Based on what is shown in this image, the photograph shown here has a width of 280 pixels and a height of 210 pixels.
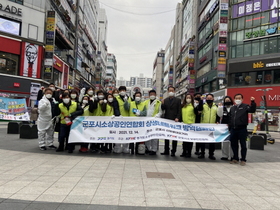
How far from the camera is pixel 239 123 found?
7.42 m

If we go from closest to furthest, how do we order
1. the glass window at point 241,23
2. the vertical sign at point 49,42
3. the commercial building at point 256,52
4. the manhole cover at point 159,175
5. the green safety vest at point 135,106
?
the manhole cover at point 159,175
the green safety vest at point 135,106
the vertical sign at point 49,42
the commercial building at point 256,52
the glass window at point 241,23

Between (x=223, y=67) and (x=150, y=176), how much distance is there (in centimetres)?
3364

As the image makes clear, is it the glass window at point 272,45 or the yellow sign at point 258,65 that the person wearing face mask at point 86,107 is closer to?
the yellow sign at point 258,65

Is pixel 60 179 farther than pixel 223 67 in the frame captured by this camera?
No

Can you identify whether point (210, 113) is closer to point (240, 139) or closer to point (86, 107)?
point (240, 139)

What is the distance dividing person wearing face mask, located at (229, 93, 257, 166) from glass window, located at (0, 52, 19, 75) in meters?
26.5

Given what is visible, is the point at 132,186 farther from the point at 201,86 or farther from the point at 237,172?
the point at 201,86

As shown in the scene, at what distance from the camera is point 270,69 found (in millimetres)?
32594

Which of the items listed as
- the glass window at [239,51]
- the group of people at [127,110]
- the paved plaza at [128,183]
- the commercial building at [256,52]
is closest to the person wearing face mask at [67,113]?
the group of people at [127,110]

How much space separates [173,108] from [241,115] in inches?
80.5

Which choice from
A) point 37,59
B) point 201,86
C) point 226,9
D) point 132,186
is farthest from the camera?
point 201,86

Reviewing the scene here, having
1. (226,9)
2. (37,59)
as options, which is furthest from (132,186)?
(226,9)

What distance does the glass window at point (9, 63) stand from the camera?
2732 cm

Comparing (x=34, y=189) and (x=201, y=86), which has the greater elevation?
(x=201, y=86)
